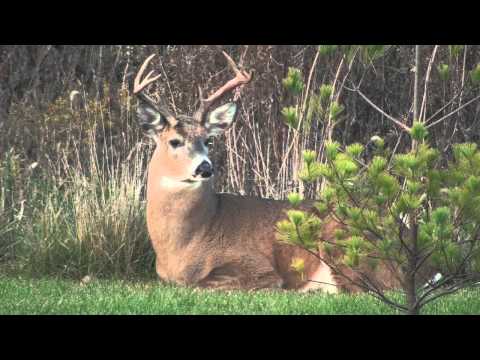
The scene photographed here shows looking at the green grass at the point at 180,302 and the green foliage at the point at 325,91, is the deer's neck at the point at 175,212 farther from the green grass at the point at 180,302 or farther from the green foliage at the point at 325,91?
the green foliage at the point at 325,91

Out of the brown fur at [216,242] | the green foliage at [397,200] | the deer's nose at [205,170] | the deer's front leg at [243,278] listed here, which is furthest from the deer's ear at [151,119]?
the green foliage at [397,200]

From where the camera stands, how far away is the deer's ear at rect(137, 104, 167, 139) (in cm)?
877

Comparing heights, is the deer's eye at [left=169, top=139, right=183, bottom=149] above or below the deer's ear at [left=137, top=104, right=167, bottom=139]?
below

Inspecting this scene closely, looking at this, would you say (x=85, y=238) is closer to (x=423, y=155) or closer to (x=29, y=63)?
(x=423, y=155)

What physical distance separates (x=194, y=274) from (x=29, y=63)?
6639 millimetres

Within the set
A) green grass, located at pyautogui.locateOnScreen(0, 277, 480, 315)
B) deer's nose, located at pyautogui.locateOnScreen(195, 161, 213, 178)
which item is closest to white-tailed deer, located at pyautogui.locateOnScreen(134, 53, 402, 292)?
deer's nose, located at pyautogui.locateOnScreen(195, 161, 213, 178)

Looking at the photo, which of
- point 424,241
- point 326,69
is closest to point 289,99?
point 326,69

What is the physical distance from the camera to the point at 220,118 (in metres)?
9.05

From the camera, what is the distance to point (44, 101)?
1387 cm

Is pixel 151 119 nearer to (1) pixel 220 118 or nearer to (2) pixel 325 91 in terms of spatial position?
(1) pixel 220 118

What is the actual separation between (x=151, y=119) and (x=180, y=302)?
1.85 metres

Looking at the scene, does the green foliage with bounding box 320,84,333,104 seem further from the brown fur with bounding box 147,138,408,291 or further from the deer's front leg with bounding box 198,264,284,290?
the deer's front leg with bounding box 198,264,284,290

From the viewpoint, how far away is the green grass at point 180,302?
24.6 ft

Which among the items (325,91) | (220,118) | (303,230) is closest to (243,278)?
(220,118)
